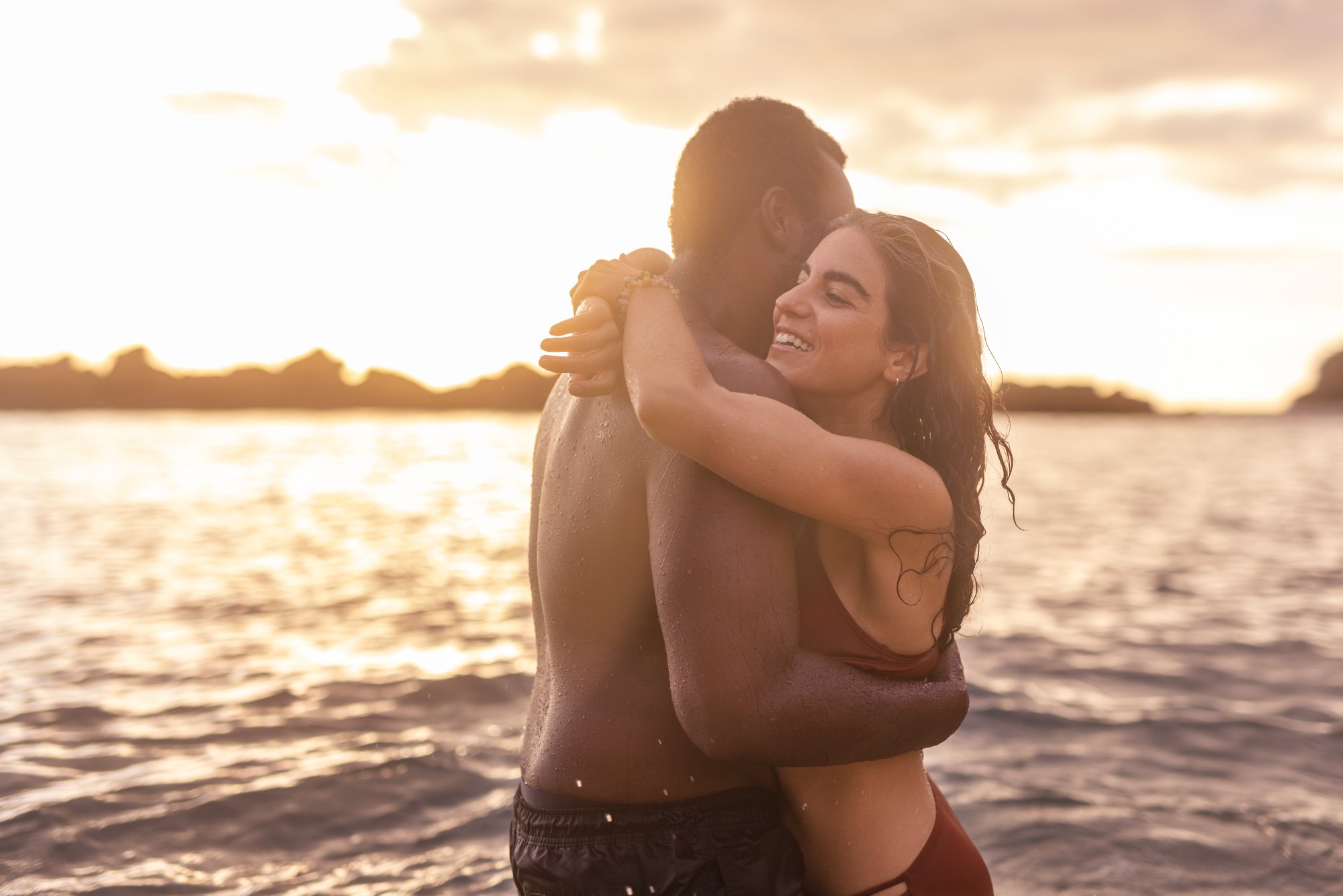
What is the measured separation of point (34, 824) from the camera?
20.7 ft

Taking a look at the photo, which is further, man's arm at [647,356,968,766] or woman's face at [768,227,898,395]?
woman's face at [768,227,898,395]

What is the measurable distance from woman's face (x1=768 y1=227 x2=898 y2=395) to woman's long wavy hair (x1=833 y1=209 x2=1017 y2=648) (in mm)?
45

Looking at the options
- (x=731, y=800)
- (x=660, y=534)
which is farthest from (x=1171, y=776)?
(x=660, y=534)

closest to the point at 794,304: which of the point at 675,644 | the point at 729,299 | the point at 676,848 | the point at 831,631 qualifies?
the point at 729,299

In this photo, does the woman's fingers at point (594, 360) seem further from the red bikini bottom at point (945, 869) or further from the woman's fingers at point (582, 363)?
the red bikini bottom at point (945, 869)

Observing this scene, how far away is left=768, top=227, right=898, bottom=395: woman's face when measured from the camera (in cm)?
290

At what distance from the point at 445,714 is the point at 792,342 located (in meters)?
7.14

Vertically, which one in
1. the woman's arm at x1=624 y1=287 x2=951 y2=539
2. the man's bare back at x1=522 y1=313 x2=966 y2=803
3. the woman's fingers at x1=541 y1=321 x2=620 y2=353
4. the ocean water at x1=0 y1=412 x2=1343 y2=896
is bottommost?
the ocean water at x1=0 y1=412 x2=1343 y2=896

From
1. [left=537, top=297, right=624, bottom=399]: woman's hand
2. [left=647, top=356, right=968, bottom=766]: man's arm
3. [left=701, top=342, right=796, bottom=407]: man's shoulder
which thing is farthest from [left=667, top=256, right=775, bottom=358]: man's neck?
[left=647, top=356, right=968, bottom=766]: man's arm

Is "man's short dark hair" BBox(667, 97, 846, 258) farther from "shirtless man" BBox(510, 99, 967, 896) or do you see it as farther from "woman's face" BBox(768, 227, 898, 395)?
"woman's face" BBox(768, 227, 898, 395)

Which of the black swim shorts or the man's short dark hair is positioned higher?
the man's short dark hair

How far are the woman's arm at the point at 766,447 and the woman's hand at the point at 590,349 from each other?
7 cm

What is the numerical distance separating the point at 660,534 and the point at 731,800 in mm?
824

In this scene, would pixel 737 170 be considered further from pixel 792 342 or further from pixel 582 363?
pixel 582 363
